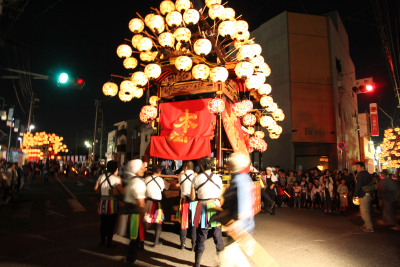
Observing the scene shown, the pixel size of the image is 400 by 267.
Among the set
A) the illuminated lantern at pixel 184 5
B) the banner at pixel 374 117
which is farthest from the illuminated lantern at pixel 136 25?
the banner at pixel 374 117

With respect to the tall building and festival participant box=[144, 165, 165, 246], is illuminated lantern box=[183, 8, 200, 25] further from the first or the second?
the tall building

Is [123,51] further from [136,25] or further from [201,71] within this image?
[201,71]

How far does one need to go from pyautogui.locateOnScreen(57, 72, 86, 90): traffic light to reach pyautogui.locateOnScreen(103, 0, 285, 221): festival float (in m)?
2.42

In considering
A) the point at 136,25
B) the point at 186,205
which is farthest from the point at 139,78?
the point at 186,205

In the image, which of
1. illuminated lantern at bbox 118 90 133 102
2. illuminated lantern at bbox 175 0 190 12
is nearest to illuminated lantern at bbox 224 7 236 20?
illuminated lantern at bbox 175 0 190 12

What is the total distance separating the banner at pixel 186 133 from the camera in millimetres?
8297

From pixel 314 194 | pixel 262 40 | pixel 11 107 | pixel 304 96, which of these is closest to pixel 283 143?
pixel 304 96

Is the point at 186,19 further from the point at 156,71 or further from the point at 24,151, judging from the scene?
the point at 24,151

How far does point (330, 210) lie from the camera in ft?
38.9

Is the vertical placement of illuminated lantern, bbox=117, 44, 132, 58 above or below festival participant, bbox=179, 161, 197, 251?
above

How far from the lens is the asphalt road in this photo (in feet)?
17.4

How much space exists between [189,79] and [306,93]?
14.3 meters

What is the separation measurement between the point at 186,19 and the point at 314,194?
10.4m

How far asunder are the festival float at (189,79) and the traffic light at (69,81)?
242 centimetres
